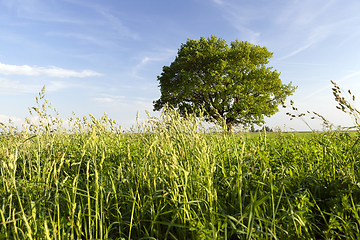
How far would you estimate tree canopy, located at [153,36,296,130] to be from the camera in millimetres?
23281

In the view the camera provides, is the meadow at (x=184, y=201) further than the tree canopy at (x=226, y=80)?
No

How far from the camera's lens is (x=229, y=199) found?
9.29ft

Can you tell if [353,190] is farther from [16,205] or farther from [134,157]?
[16,205]

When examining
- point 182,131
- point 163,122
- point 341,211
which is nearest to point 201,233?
point 182,131

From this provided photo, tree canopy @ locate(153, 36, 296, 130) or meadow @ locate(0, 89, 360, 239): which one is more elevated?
tree canopy @ locate(153, 36, 296, 130)

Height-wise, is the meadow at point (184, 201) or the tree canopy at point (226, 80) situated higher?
the tree canopy at point (226, 80)

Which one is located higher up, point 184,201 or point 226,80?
point 226,80

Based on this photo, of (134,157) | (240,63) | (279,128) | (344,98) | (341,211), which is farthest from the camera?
(240,63)

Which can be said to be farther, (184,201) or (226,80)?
(226,80)

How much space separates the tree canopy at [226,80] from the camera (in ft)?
76.4

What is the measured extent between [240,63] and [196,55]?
4750mm

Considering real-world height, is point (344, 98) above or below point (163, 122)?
above

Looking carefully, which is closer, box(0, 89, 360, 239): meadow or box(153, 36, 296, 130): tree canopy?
box(0, 89, 360, 239): meadow

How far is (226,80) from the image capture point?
76.1 ft
